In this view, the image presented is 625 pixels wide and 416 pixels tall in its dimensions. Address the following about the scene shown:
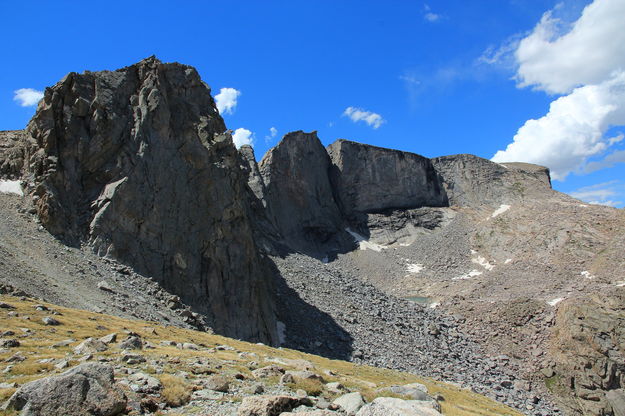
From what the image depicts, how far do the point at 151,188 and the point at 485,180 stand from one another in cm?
10858

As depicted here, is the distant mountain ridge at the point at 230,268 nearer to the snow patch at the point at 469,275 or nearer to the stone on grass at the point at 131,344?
the snow patch at the point at 469,275

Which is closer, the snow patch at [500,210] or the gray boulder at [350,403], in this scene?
the gray boulder at [350,403]

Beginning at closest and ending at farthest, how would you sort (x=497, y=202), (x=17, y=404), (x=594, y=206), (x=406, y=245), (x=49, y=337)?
(x=17, y=404)
(x=49, y=337)
(x=594, y=206)
(x=406, y=245)
(x=497, y=202)

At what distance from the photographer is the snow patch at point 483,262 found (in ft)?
331

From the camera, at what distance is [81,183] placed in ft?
170

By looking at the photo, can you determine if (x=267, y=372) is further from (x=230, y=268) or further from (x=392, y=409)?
(x=230, y=268)

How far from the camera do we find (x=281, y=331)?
6056 centimetres

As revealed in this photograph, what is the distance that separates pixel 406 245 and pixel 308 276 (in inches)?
1833

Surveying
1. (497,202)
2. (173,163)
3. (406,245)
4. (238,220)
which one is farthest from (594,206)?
(173,163)

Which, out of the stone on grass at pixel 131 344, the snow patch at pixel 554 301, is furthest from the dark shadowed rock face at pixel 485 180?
the stone on grass at pixel 131 344

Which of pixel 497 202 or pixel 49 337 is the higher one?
pixel 497 202

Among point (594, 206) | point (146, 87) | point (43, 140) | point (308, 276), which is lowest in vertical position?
point (308, 276)

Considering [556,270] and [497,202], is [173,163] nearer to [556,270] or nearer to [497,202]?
[556,270]

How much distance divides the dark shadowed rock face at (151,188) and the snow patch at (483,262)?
58253 millimetres
